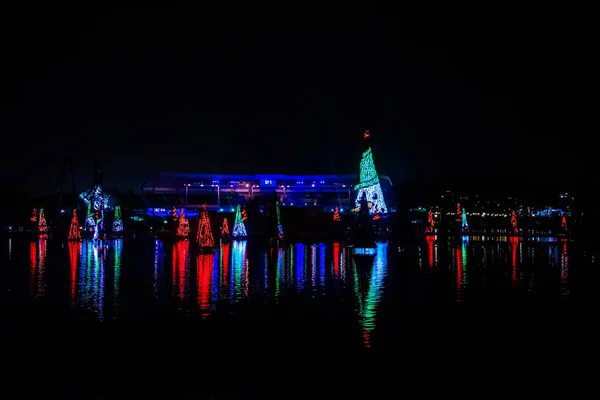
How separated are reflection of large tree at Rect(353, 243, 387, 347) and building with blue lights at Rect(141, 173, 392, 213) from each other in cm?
7391

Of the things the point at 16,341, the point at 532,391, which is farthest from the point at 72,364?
the point at 532,391

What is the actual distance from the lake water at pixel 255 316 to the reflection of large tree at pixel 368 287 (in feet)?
0.12

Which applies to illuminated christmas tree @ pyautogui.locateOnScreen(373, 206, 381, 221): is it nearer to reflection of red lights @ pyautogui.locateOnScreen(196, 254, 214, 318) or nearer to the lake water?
reflection of red lights @ pyautogui.locateOnScreen(196, 254, 214, 318)

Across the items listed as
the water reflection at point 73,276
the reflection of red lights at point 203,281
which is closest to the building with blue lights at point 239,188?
the water reflection at point 73,276

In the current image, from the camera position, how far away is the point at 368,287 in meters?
17.5

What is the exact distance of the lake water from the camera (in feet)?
29.7

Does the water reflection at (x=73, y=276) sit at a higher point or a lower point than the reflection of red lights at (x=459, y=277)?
higher

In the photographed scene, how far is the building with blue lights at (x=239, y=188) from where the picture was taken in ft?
330

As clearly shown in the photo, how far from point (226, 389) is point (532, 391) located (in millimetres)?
3598

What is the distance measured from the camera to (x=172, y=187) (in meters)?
102

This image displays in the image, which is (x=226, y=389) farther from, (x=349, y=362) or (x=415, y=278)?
(x=415, y=278)

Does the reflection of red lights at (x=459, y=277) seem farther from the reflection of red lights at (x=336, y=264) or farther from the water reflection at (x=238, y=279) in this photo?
the water reflection at (x=238, y=279)

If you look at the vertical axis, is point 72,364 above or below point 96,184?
below

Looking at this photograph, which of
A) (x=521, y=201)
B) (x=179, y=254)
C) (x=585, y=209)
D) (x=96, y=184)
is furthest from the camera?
(x=521, y=201)
